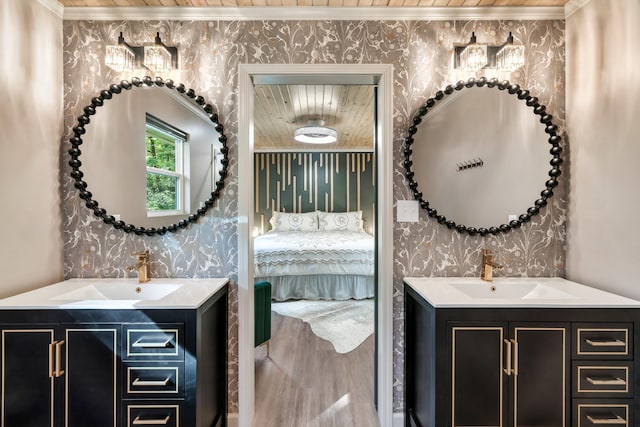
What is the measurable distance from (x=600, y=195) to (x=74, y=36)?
3.34m

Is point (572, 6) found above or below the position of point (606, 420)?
above

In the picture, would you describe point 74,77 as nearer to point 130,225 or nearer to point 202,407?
point 130,225

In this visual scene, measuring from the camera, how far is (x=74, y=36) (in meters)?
1.95

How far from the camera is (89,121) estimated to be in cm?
194

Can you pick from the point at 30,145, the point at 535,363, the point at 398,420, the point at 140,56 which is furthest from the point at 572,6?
the point at 30,145

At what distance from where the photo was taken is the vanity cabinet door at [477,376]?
144 cm

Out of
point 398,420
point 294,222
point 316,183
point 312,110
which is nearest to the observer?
point 398,420

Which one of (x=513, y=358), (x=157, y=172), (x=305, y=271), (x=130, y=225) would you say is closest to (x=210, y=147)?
(x=157, y=172)

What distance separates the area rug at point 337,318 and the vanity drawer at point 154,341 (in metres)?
1.90

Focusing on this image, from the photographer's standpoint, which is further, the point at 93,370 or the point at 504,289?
the point at 504,289

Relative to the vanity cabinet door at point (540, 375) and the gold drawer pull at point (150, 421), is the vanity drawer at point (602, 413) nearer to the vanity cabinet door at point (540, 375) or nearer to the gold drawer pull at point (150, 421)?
the vanity cabinet door at point (540, 375)

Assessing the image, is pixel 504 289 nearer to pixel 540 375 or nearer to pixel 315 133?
pixel 540 375

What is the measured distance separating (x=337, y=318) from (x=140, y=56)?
10.7 ft

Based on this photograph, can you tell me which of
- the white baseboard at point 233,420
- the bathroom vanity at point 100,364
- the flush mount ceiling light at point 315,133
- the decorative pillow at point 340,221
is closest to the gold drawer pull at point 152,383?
the bathroom vanity at point 100,364
